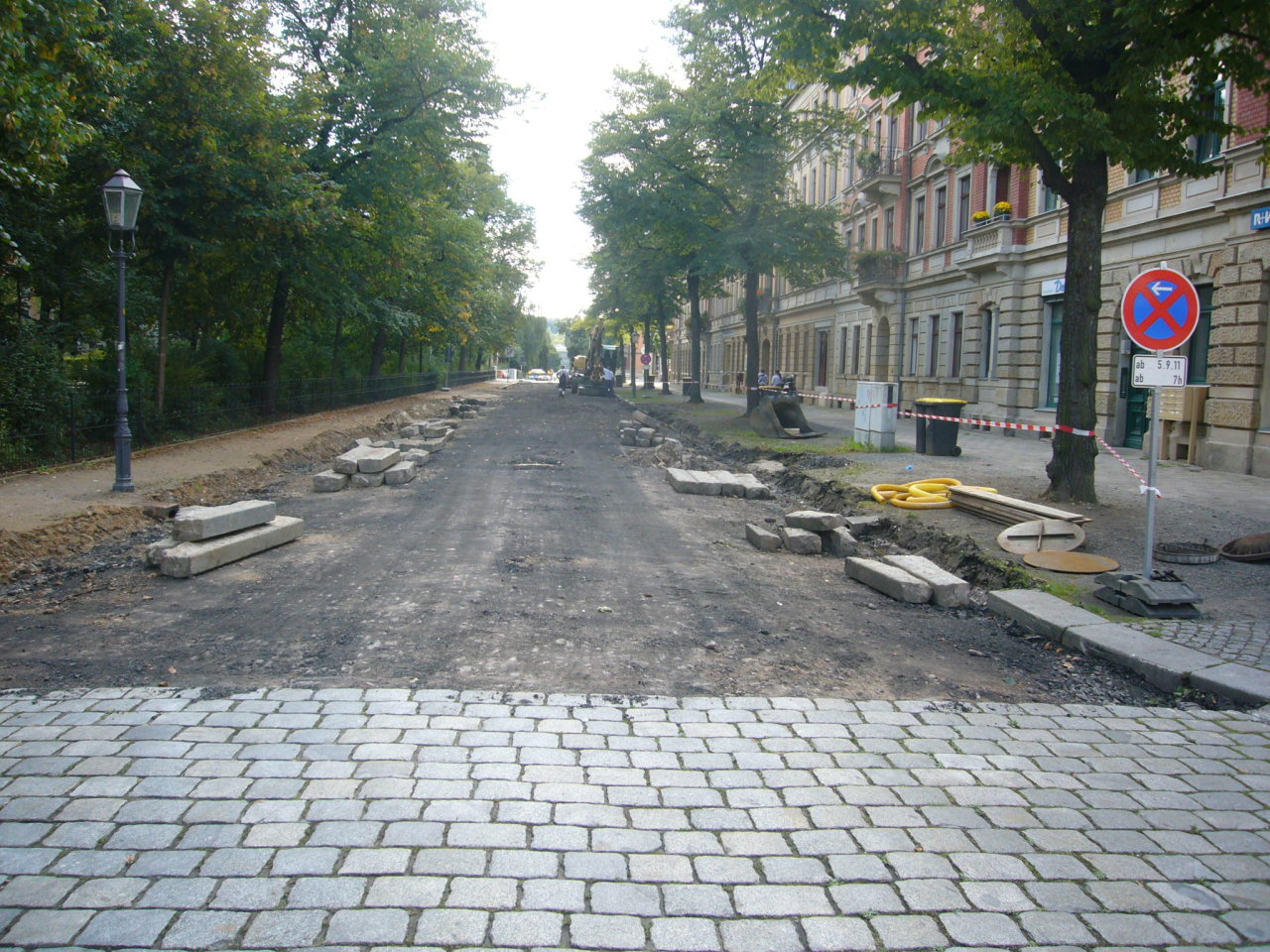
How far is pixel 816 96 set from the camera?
45406mm

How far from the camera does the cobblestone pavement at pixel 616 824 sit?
2.82 meters

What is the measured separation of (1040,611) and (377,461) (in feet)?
31.8

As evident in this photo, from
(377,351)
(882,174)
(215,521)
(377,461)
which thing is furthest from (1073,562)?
(377,351)

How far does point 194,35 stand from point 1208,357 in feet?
61.5

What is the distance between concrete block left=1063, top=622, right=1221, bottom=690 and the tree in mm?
5316

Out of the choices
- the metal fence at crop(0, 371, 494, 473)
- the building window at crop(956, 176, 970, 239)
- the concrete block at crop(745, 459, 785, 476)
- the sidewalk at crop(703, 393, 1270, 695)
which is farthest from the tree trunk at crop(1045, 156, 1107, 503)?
the building window at crop(956, 176, 970, 239)

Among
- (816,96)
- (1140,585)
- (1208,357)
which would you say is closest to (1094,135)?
(1140,585)

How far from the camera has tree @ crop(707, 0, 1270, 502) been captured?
980 centimetres

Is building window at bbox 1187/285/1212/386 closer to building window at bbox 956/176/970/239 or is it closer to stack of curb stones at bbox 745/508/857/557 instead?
stack of curb stones at bbox 745/508/857/557

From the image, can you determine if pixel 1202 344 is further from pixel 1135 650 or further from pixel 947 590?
pixel 1135 650

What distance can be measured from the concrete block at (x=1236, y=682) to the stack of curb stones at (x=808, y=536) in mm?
4086

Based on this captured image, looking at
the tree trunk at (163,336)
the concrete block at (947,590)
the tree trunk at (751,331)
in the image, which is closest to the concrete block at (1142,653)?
the concrete block at (947,590)

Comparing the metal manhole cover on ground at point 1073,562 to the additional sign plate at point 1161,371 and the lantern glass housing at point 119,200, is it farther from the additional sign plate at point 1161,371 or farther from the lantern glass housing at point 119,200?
the lantern glass housing at point 119,200

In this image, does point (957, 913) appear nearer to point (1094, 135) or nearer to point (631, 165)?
point (1094, 135)
